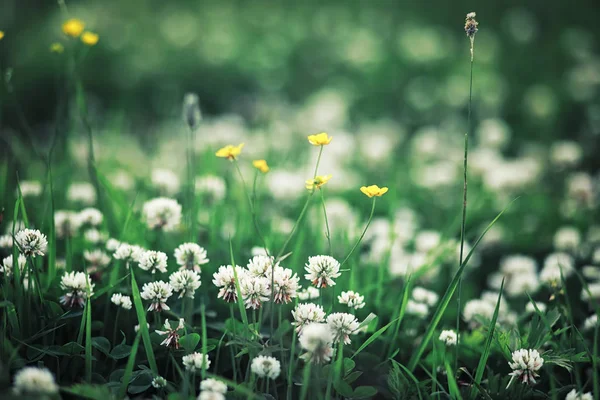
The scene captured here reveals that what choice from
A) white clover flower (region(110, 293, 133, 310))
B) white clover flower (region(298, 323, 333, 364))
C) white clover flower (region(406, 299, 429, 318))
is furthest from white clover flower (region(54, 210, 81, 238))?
white clover flower (region(406, 299, 429, 318))

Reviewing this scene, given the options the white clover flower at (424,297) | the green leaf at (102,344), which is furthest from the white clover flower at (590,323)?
the green leaf at (102,344)

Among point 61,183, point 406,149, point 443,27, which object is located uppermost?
point 443,27

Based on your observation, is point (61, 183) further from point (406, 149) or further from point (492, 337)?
point (406, 149)

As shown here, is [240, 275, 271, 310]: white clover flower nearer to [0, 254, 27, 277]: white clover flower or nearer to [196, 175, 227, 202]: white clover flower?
[0, 254, 27, 277]: white clover flower

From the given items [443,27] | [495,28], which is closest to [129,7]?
[443,27]

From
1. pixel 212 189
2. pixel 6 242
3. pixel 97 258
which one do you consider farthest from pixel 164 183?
pixel 6 242

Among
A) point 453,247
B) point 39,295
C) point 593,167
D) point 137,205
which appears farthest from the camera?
point 593,167

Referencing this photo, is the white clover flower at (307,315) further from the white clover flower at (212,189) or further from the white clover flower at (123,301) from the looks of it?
the white clover flower at (212,189)
